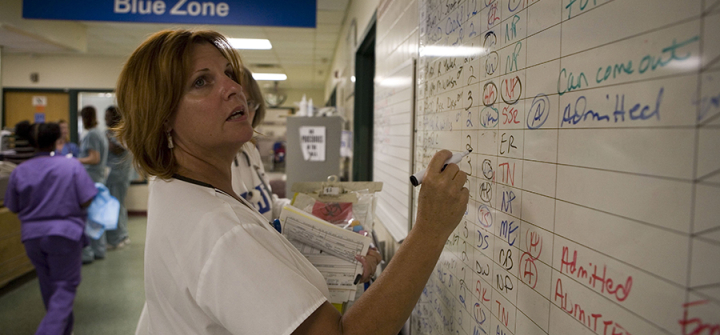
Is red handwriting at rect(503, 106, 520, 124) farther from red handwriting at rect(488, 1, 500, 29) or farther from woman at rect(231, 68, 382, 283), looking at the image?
woman at rect(231, 68, 382, 283)

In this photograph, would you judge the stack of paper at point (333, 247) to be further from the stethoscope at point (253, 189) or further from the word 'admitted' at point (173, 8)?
the word 'admitted' at point (173, 8)

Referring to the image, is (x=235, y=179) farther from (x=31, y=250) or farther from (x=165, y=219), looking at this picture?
(x=31, y=250)

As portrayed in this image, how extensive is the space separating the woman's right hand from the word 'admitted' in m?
2.81

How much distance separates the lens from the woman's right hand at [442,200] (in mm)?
832

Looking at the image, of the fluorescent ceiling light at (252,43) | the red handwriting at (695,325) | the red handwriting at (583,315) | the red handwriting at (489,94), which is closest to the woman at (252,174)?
the red handwriting at (489,94)

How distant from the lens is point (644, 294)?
48 cm

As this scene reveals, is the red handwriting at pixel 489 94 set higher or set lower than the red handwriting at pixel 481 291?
higher

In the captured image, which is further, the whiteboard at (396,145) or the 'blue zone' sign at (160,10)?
the 'blue zone' sign at (160,10)

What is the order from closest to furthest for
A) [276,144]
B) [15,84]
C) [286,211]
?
[286,211] → [15,84] → [276,144]

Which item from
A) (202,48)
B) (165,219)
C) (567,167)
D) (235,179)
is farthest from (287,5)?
(567,167)

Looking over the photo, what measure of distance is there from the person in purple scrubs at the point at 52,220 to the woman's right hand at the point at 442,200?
2971 millimetres

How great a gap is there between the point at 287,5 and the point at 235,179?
6.27ft

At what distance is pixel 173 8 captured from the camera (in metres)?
3.09

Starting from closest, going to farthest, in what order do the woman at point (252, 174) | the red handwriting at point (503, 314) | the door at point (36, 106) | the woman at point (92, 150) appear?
the red handwriting at point (503, 314)
the woman at point (252, 174)
the woman at point (92, 150)
the door at point (36, 106)
